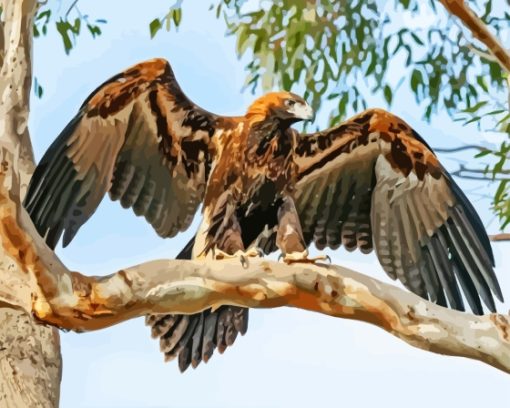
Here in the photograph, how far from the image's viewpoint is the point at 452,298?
422 cm

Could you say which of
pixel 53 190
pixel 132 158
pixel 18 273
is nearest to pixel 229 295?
pixel 18 273

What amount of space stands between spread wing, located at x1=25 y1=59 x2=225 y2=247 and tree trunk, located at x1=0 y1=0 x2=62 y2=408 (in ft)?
0.58

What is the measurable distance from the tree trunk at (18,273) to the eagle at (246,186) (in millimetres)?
319

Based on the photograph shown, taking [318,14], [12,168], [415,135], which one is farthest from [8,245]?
[318,14]

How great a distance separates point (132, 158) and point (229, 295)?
1312 mm

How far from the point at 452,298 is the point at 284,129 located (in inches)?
37.1

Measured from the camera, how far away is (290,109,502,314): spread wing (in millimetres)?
4234

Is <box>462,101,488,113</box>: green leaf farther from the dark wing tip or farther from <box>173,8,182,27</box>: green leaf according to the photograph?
the dark wing tip

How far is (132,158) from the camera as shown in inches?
179

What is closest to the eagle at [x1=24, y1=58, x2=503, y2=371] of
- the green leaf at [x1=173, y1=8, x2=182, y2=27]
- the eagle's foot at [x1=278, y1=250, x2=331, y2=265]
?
the eagle's foot at [x1=278, y1=250, x2=331, y2=265]

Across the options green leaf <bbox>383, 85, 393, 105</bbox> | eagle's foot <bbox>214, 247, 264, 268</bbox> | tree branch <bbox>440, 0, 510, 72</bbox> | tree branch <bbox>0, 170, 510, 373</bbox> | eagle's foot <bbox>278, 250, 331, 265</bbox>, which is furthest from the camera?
green leaf <bbox>383, 85, 393, 105</bbox>

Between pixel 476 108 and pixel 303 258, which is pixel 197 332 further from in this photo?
pixel 476 108

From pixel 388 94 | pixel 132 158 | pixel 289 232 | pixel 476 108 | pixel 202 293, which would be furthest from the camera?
pixel 388 94

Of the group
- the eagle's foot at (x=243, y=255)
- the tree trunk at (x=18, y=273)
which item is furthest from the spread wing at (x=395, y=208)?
the tree trunk at (x=18, y=273)
